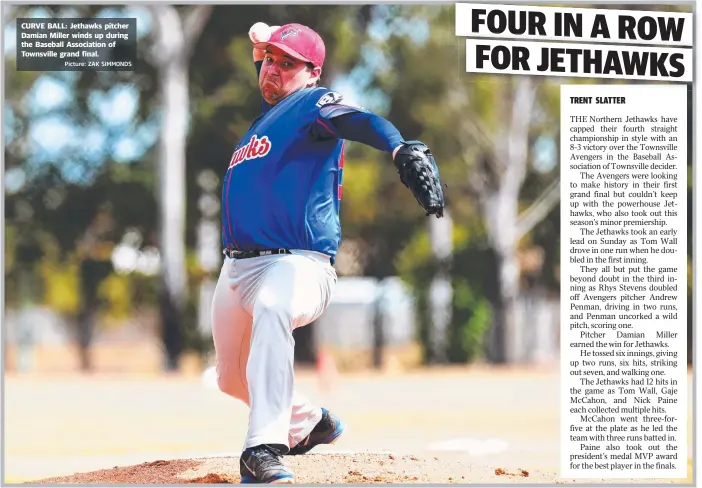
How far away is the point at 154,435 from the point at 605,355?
667 cm

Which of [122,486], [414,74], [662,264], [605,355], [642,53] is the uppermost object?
[414,74]

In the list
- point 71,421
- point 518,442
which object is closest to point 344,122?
point 518,442

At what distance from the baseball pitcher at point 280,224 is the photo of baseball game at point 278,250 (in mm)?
12

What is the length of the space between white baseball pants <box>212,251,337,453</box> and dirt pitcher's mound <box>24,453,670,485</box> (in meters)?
0.65

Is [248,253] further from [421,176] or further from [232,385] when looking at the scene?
[421,176]

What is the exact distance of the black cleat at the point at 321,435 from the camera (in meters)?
6.76

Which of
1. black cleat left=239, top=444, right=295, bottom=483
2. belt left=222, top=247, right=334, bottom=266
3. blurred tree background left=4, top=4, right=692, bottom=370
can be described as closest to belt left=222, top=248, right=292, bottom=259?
belt left=222, top=247, right=334, bottom=266

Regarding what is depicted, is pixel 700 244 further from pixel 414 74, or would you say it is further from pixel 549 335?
pixel 549 335

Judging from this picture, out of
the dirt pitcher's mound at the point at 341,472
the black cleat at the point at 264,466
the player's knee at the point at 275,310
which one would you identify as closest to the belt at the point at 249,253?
the player's knee at the point at 275,310

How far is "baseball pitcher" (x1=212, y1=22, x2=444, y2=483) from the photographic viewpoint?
575cm

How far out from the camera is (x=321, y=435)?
22.2 feet

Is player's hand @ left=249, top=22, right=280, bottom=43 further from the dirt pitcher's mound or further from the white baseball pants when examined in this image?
the dirt pitcher's mound

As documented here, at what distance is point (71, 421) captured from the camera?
14.0 meters

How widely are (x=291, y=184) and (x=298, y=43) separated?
79cm
